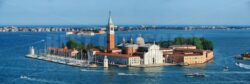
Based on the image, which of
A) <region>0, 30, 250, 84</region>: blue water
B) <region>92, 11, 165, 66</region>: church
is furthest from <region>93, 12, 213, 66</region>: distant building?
<region>0, 30, 250, 84</region>: blue water

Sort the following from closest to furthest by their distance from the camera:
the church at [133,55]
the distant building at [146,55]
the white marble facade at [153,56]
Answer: the church at [133,55] < the distant building at [146,55] < the white marble facade at [153,56]

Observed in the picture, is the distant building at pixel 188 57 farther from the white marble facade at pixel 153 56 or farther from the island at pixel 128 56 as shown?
the white marble facade at pixel 153 56

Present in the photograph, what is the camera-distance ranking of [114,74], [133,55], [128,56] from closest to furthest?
[114,74] → [128,56] → [133,55]

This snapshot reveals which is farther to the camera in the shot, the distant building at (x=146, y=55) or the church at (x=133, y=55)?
the distant building at (x=146, y=55)

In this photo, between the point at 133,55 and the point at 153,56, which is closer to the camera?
the point at 153,56

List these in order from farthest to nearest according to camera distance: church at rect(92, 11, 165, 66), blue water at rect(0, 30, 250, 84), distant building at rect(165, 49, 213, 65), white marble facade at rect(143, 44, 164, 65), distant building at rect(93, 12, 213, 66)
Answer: distant building at rect(165, 49, 213, 65) → white marble facade at rect(143, 44, 164, 65) → distant building at rect(93, 12, 213, 66) → church at rect(92, 11, 165, 66) → blue water at rect(0, 30, 250, 84)

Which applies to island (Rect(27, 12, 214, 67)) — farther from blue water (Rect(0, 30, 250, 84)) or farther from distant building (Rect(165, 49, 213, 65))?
blue water (Rect(0, 30, 250, 84))

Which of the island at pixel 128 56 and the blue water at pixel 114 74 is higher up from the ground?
the island at pixel 128 56

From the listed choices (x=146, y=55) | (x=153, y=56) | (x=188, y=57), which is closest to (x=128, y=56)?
(x=146, y=55)

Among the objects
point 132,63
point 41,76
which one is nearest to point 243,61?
point 132,63

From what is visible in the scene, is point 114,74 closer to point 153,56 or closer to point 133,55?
point 153,56

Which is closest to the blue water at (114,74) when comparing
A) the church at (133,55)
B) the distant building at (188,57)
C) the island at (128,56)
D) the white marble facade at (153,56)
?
the distant building at (188,57)

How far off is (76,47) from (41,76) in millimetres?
10579

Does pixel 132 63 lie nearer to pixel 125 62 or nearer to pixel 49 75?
pixel 125 62
